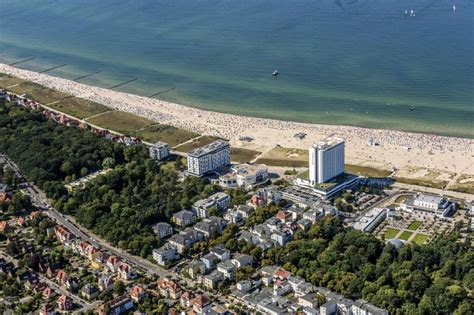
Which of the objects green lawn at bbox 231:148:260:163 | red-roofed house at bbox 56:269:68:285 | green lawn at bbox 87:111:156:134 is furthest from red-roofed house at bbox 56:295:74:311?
green lawn at bbox 87:111:156:134

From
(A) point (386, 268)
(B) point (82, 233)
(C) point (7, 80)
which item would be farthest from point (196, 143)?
(C) point (7, 80)

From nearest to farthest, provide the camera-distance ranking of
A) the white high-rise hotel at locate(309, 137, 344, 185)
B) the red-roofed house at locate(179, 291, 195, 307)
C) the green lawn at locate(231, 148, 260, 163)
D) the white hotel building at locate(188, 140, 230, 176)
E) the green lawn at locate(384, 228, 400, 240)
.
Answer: the red-roofed house at locate(179, 291, 195, 307) < the green lawn at locate(384, 228, 400, 240) < the white high-rise hotel at locate(309, 137, 344, 185) < the white hotel building at locate(188, 140, 230, 176) < the green lawn at locate(231, 148, 260, 163)

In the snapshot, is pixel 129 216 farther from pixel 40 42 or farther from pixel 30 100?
pixel 40 42

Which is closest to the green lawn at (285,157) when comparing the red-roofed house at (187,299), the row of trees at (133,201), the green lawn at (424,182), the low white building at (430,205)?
the row of trees at (133,201)

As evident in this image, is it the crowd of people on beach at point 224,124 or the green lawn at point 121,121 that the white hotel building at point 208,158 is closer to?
the crowd of people on beach at point 224,124

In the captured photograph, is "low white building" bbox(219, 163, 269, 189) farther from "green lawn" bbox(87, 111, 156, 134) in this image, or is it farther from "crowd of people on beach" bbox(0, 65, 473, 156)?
"green lawn" bbox(87, 111, 156, 134)
